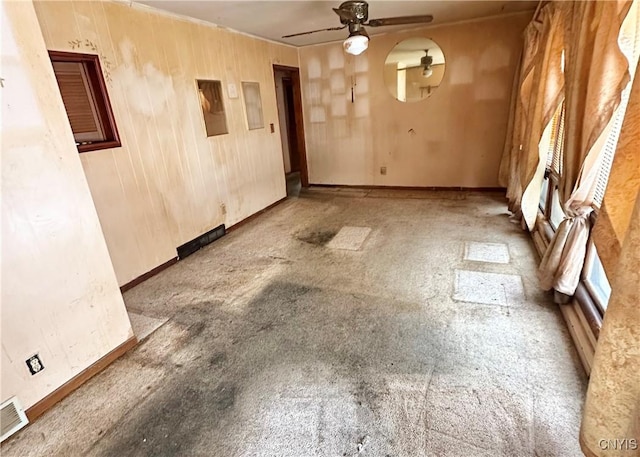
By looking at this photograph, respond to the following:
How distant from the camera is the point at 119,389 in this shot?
1797 mm

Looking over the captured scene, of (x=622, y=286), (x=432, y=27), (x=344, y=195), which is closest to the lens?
(x=622, y=286)

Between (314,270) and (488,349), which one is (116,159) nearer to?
(314,270)

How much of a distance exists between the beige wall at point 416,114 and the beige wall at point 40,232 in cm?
426

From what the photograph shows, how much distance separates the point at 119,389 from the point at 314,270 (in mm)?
1649

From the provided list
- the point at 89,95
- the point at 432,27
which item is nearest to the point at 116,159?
the point at 89,95

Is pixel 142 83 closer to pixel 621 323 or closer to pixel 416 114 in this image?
pixel 621 323

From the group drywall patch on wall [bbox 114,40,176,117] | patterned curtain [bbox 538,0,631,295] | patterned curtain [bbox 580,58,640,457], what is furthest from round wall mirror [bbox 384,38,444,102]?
patterned curtain [bbox 580,58,640,457]

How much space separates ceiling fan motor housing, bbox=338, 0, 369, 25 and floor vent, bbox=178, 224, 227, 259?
2.54m

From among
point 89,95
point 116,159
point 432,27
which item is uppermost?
point 432,27

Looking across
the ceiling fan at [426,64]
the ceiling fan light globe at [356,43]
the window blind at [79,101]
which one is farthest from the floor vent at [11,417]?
the ceiling fan at [426,64]

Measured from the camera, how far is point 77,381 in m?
1.83
